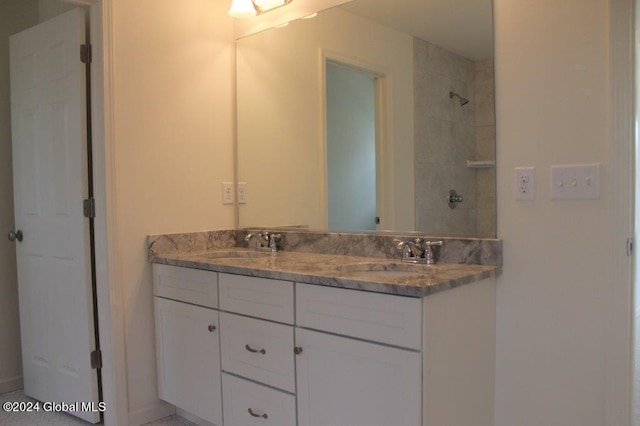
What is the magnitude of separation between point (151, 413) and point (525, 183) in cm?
194

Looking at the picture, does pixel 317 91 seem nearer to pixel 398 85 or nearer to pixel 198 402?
pixel 398 85

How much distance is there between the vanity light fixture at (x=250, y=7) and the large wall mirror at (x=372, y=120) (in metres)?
0.13

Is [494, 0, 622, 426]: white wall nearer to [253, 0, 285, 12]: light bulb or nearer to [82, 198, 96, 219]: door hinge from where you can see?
[253, 0, 285, 12]: light bulb

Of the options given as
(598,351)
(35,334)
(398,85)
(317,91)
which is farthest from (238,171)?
(598,351)

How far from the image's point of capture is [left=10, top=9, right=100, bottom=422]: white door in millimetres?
2271

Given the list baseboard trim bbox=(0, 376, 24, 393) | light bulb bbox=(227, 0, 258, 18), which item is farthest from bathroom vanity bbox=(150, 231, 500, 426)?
light bulb bbox=(227, 0, 258, 18)

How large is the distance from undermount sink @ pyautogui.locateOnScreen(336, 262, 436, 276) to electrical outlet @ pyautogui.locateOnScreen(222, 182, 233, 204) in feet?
3.15

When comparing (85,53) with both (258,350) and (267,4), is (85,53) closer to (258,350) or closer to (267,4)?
(267,4)

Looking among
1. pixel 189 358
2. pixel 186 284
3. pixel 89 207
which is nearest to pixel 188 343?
pixel 189 358

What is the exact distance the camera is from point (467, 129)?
6.18ft

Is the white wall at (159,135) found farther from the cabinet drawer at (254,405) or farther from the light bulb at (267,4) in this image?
the cabinet drawer at (254,405)

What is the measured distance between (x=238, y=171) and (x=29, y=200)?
1.07 m

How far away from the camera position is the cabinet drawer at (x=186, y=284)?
A: 2.07 metres

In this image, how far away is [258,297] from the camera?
6.16ft
